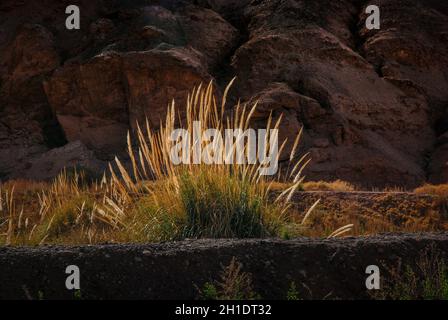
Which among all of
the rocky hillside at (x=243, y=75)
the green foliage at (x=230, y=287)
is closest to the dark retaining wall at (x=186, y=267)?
the green foliage at (x=230, y=287)

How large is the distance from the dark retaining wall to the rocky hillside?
12303 mm

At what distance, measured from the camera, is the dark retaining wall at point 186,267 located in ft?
12.4

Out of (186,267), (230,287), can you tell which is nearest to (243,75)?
(186,267)

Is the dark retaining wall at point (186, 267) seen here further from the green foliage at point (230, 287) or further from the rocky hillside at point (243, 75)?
the rocky hillside at point (243, 75)

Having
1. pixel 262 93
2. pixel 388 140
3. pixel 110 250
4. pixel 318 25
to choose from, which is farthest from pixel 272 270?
pixel 318 25

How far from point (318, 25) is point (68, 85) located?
303 inches

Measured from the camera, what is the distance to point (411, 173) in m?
17.1

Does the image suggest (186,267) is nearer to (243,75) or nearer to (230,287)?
(230,287)

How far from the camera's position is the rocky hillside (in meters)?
17.3

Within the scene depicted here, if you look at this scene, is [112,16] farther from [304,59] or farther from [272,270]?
[272,270]

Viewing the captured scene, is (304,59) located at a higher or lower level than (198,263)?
higher

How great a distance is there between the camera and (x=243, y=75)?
18.9 meters

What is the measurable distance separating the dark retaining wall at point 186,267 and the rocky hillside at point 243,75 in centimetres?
1230

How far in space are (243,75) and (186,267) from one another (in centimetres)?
1524
